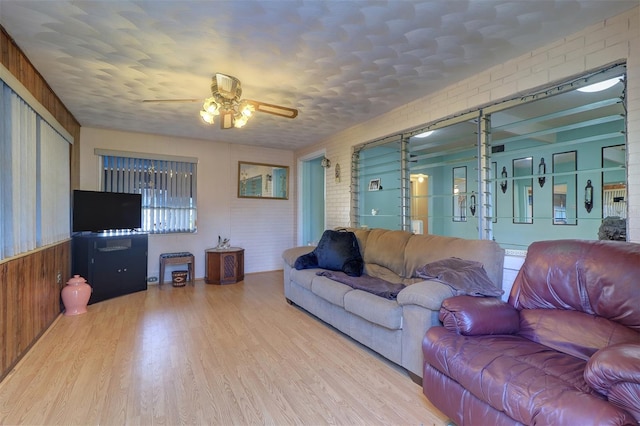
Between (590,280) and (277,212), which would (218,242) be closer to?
(277,212)

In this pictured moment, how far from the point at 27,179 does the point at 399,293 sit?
3.25 meters

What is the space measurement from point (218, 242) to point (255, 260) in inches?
32.1

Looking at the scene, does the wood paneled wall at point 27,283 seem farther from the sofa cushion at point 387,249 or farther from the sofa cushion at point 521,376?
the sofa cushion at point 387,249

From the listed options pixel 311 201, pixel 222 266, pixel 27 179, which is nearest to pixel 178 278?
pixel 222 266

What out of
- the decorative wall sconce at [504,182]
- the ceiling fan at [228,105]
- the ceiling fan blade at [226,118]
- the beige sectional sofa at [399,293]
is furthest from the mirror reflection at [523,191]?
the ceiling fan blade at [226,118]

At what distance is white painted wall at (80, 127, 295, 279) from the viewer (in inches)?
180

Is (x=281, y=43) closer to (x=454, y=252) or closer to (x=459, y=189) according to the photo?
(x=454, y=252)

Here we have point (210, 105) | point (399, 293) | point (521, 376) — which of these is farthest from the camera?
point (210, 105)

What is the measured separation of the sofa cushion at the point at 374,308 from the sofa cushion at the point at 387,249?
706 mm

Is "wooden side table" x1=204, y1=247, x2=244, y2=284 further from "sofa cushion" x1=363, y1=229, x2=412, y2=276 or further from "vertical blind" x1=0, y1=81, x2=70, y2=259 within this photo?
"sofa cushion" x1=363, y1=229, x2=412, y2=276

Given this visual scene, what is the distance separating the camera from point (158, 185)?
487 cm

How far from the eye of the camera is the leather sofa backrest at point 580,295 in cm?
156

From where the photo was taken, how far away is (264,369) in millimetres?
2262

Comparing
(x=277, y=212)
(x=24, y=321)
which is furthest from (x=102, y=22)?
(x=277, y=212)
